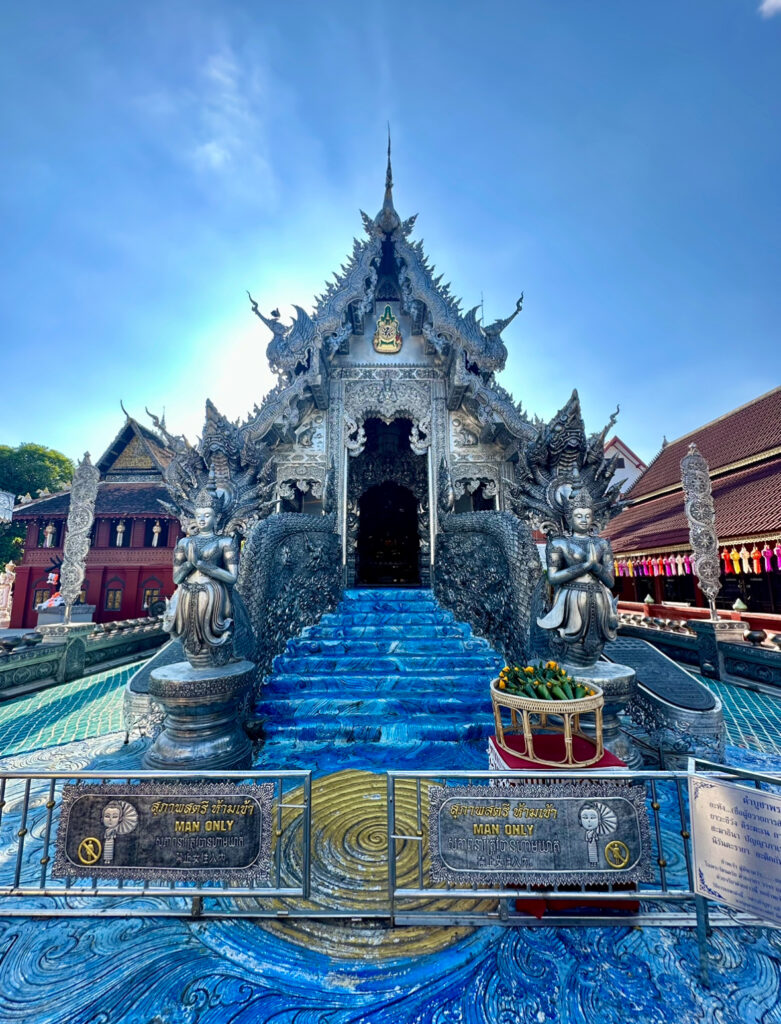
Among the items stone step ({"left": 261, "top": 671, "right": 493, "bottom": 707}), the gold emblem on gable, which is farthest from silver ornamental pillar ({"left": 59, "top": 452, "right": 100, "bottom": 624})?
the gold emblem on gable

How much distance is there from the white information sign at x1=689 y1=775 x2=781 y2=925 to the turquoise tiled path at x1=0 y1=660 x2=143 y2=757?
5967mm

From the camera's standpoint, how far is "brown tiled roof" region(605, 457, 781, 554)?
10.3 m

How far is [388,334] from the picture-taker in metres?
9.12

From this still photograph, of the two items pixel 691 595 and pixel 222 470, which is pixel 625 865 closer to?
pixel 222 470

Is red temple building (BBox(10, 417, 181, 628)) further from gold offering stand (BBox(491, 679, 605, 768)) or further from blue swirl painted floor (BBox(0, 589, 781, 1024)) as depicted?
gold offering stand (BBox(491, 679, 605, 768))

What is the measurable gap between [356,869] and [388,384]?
313 inches

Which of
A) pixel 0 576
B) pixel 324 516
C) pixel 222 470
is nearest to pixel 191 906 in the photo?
pixel 222 470

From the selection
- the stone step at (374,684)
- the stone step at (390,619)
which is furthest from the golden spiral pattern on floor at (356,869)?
the stone step at (390,619)

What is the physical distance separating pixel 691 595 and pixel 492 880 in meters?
15.8

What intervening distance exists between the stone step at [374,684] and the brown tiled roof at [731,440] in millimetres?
13479

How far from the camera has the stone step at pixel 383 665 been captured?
5.56 metres

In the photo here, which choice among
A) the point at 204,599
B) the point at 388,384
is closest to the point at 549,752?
the point at 204,599

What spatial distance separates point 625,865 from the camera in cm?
210

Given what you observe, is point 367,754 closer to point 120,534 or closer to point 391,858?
point 391,858
